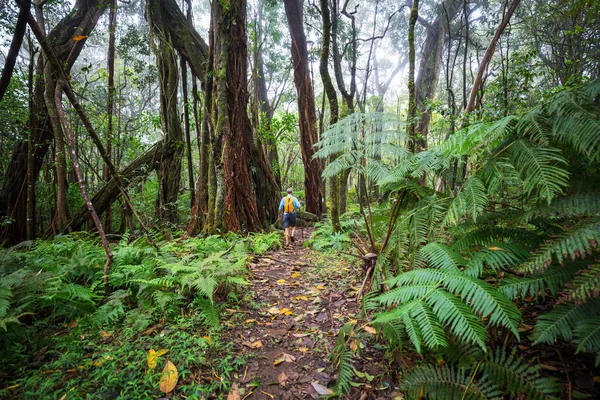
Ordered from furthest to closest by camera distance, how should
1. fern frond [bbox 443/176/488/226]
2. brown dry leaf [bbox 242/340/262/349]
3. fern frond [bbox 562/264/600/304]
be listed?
brown dry leaf [bbox 242/340/262/349]
fern frond [bbox 443/176/488/226]
fern frond [bbox 562/264/600/304]

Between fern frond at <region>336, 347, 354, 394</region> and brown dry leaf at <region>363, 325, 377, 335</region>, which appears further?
brown dry leaf at <region>363, 325, 377, 335</region>

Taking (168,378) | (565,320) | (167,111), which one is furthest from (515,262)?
(167,111)

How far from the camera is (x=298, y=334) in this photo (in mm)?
2695

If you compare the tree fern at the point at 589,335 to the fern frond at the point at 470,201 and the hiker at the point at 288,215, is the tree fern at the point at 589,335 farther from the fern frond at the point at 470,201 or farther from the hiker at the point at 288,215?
the hiker at the point at 288,215

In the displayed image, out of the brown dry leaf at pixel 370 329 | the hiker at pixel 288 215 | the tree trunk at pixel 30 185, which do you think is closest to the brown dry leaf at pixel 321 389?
the brown dry leaf at pixel 370 329

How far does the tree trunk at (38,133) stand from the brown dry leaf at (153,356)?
745 centimetres

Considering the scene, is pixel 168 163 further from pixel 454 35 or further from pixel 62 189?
pixel 454 35

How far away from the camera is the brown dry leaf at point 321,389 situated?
192 centimetres

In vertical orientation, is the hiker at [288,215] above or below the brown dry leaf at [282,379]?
above

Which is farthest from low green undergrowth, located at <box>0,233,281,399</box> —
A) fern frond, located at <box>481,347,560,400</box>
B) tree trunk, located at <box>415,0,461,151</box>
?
tree trunk, located at <box>415,0,461,151</box>

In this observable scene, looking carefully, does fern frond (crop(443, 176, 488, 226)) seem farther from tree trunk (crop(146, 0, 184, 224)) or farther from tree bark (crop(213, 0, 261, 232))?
tree trunk (crop(146, 0, 184, 224))

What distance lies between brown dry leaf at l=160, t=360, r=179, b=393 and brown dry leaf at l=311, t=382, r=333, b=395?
3.43 ft

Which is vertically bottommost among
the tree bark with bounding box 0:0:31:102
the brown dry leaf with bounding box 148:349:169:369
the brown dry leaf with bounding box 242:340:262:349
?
the brown dry leaf with bounding box 242:340:262:349

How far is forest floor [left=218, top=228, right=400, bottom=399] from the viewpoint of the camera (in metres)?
2.01
